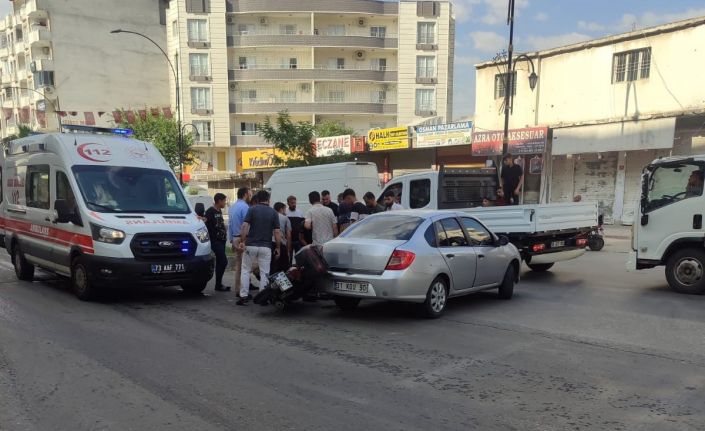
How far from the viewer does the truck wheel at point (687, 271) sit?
355 inches

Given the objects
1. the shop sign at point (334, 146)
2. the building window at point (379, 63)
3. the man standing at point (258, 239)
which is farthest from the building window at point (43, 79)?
the man standing at point (258, 239)

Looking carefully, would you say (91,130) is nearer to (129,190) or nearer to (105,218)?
(129,190)

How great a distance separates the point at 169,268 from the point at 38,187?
3.48 metres

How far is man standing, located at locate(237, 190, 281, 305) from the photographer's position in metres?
8.38

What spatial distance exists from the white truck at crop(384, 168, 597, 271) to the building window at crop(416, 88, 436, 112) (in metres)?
44.3

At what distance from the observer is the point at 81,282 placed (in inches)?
339

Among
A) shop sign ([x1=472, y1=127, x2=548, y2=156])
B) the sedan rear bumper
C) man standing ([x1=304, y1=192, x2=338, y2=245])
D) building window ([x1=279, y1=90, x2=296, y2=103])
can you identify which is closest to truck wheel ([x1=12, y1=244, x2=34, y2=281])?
man standing ([x1=304, y1=192, x2=338, y2=245])

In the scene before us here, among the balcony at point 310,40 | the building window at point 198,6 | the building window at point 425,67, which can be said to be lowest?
the building window at point 425,67

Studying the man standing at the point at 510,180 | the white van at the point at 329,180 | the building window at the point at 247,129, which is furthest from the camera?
the building window at the point at 247,129

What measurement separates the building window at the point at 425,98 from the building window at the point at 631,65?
33758mm

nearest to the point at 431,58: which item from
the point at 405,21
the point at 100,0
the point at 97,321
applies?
the point at 405,21

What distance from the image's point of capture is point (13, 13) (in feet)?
217

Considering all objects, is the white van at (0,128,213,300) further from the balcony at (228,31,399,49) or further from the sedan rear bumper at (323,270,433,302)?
the balcony at (228,31,399,49)

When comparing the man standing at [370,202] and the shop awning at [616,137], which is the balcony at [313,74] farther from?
the man standing at [370,202]
